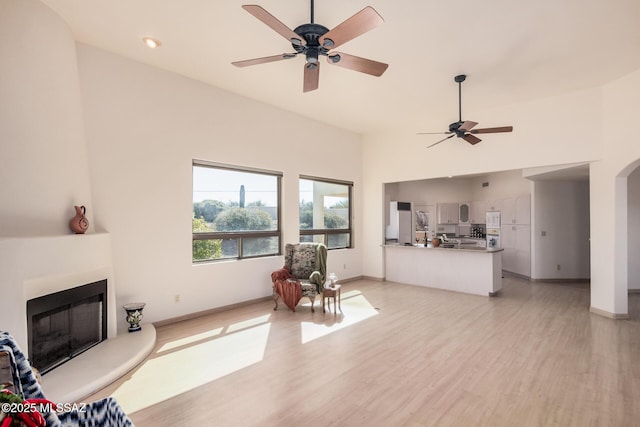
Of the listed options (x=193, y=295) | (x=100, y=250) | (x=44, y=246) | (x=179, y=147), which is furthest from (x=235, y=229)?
(x=44, y=246)

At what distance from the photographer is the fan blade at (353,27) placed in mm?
2082

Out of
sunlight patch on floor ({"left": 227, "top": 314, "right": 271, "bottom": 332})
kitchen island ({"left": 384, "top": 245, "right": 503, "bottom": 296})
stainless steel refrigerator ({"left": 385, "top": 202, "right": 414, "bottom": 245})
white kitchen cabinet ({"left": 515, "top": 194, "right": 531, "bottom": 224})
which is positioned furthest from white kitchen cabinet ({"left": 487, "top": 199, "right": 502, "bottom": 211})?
sunlight patch on floor ({"left": 227, "top": 314, "right": 271, "bottom": 332})

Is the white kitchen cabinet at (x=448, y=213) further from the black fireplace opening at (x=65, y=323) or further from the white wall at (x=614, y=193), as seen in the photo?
the black fireplace opening at (x=65, y=323)

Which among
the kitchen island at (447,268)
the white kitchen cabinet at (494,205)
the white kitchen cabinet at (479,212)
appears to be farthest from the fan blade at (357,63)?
the white kitchen cabinet at (479,212)

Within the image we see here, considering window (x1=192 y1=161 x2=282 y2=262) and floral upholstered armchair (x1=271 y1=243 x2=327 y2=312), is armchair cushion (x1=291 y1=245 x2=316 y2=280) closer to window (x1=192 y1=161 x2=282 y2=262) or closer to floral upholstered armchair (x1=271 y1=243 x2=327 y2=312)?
floral upholstered armchair (x1=271 y1=243 x2=327 y2=312)

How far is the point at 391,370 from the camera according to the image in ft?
9.70

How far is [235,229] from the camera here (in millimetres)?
5160

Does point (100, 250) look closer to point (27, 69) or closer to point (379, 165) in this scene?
point (27, 69)

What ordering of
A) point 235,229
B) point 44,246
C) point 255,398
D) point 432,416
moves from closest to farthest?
point 432,416, point 255,398, point 44,246, point 235,229

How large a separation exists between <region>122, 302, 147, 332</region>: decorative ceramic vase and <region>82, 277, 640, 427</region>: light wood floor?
36 centimetres

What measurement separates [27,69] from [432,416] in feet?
14.4

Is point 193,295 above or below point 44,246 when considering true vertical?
below

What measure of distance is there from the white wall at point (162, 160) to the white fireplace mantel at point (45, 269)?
387 mm

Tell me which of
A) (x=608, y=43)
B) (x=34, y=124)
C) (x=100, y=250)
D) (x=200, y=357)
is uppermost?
(x=608, y=43)
